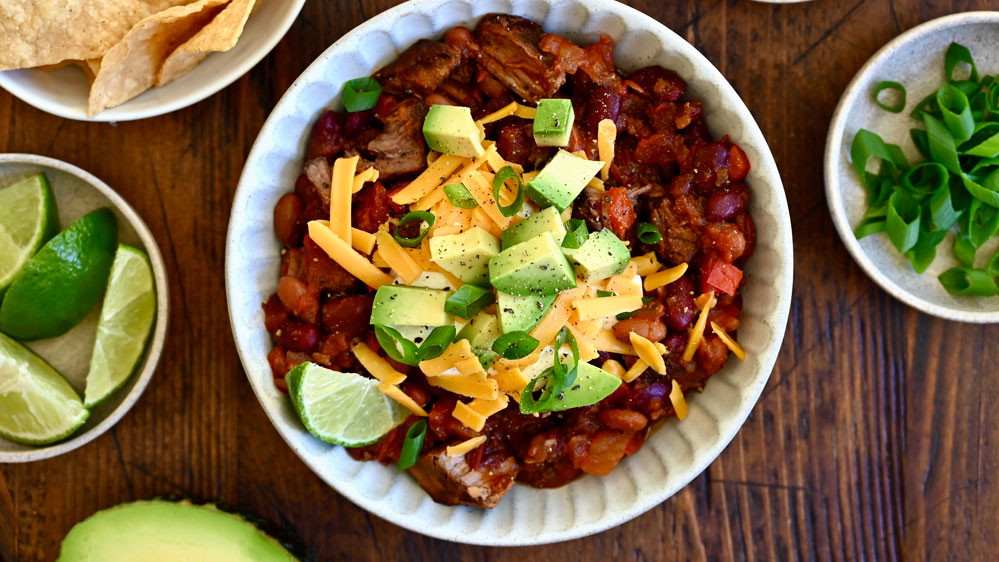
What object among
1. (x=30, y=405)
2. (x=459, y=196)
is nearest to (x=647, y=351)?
(x=459, y=196)

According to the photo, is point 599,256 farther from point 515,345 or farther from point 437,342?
point 437,342

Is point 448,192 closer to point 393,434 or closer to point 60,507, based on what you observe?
point 393,434

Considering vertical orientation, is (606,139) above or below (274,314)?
above

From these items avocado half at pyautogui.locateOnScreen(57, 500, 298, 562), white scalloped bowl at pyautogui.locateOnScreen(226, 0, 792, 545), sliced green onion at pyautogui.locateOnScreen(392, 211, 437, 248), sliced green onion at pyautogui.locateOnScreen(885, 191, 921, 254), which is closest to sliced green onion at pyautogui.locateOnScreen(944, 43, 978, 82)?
sliced green onion at pyautogui.locateOnScreen(885, 191, 921, 254)

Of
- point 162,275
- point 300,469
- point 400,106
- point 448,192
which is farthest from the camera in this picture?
point 300,469

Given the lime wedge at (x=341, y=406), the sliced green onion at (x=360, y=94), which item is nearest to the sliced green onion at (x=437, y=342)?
the lime wedge at (x=341, y=406)

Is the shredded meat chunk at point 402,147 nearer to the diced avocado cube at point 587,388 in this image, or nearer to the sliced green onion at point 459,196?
the sliced green onion at point 459,196

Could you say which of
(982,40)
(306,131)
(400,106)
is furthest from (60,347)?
(982,40)
